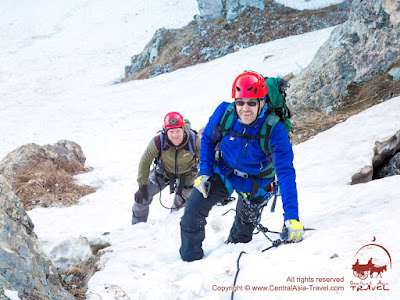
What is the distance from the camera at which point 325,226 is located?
3.51 meters

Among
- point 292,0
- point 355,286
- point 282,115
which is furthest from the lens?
point 292,0

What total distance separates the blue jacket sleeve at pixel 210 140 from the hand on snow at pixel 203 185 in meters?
0.08

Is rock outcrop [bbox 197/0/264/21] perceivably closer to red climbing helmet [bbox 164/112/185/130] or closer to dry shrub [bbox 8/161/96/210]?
dry shrub [bbox 8/161/96/210]

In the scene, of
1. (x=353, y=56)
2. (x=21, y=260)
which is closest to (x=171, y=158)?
(x=21, y=260)

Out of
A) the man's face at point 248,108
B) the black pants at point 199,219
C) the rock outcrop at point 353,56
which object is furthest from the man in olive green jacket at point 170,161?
the rock outcrop at point 353,56

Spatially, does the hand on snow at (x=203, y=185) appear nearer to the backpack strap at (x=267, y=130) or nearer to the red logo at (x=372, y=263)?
the backpack strap at (x=267, y=130)

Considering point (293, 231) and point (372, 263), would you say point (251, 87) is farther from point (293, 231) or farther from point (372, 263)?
point (372, 263)

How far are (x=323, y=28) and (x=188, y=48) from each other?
12.3 m

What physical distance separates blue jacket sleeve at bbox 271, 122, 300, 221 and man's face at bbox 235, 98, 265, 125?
271mm

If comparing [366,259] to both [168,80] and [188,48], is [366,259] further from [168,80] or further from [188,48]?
[188,48]

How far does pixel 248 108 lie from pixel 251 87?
220mm

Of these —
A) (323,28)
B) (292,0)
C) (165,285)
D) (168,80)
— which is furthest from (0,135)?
(292,0)

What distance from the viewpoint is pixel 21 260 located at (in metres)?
2.51

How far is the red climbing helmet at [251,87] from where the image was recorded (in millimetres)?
3254
